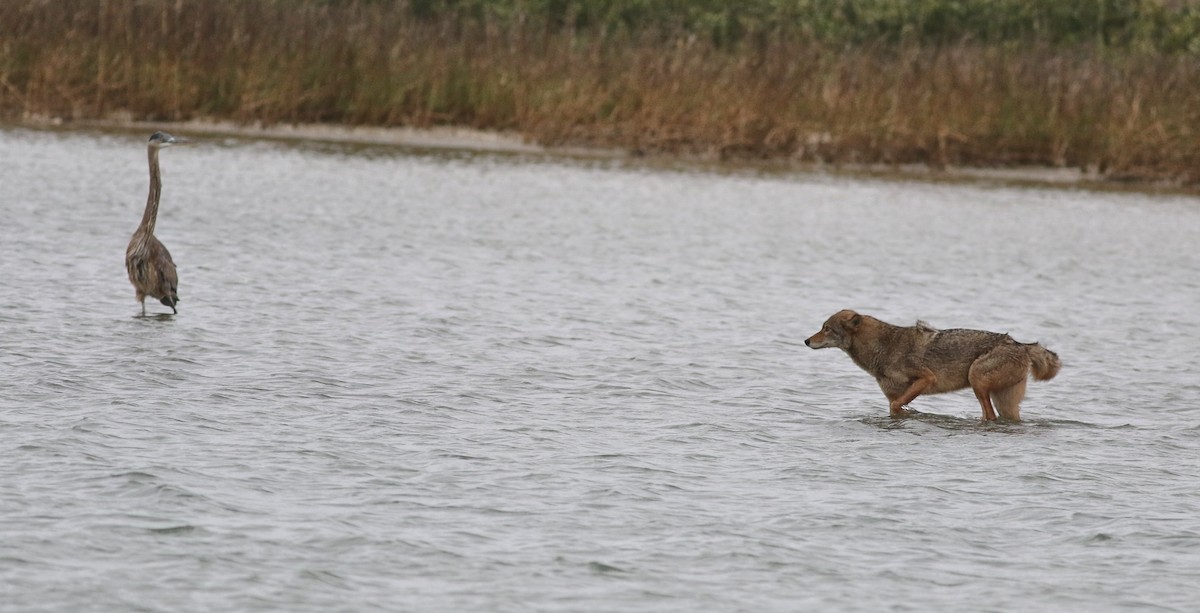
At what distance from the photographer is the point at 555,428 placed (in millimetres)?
8766

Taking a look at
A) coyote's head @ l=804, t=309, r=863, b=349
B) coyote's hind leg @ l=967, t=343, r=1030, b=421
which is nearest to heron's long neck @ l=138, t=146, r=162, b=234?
coyote's head @ l=804, t=309, r=863, b=349

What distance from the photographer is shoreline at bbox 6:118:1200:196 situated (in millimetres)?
25453

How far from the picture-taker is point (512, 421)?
8.89m

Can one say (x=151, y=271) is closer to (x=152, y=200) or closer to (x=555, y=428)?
(x=152, y=200)

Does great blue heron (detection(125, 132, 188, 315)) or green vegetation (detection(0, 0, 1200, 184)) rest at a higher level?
green vegetation (detection(0, 0, 1200, 184))

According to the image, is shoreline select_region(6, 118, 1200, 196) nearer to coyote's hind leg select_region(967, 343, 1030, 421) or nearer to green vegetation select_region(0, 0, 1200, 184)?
green vegetation select_region(0, 0, 1200, 184)

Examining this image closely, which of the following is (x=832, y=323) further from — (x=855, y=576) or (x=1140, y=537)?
(x=855, y=576)

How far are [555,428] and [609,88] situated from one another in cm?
1795

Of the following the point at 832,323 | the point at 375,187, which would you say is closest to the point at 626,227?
the point at 375,187

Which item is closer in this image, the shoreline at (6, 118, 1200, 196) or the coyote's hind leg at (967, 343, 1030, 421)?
the coyote's hind leg at (967, 343, 1030, 421)

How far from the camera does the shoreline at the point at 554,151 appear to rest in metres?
25.5

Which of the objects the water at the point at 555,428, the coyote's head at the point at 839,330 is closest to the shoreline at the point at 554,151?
the water at the point at 555,428

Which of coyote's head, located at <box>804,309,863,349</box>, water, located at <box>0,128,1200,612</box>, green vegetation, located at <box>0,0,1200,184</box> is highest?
green vegetation, located at <box>0,0,1200,184</box>

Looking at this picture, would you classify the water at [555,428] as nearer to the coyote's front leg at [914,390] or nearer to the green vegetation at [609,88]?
the coyote's front leg at [914,390]
